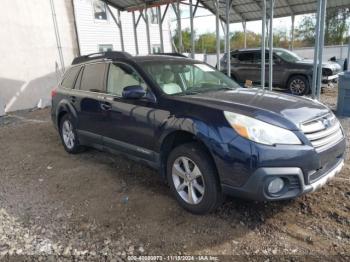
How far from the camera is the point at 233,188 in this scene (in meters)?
2.81

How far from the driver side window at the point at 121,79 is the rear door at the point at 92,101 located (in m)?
0.16

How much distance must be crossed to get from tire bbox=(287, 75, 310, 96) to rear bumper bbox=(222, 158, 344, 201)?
870 cm

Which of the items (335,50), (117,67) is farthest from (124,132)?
(335,50)

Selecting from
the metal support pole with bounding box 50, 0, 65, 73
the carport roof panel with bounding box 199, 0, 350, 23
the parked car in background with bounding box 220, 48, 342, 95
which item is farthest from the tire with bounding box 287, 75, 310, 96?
the metal support pole with bounding box 50, 0, 65, 73

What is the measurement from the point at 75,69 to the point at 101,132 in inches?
61.0

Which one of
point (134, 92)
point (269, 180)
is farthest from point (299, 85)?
point (269, 180)

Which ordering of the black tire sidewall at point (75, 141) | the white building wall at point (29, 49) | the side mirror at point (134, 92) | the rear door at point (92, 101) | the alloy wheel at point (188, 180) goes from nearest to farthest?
the alloy wheel at point (188, 180) < the side mirror at point (134, 92) < the rear door at point (92, 101) < the black tire sidewall at point (75, 141) < the white building wall at point (29, 49)

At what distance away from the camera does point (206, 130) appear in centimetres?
293

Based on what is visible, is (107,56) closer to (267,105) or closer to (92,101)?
(92,101)

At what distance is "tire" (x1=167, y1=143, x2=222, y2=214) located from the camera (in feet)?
9.77

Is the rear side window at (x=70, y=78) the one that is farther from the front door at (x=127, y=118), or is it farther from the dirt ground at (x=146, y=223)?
the dirt ground at (x=146, y=223)

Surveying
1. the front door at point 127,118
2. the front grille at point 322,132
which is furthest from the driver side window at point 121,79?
the front grille at point 322,132

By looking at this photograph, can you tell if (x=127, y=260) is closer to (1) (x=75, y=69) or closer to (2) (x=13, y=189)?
(2) (x=13, y=189)

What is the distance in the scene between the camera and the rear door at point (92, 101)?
4.39 m
